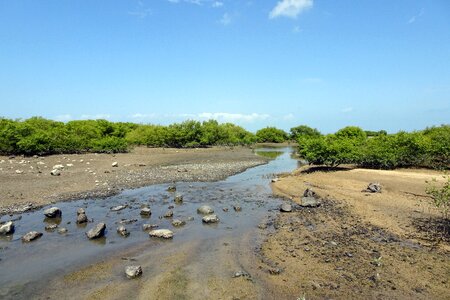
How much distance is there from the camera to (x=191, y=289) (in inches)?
418

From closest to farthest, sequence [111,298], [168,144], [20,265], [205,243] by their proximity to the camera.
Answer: [111,298]
[20,265]
[205,243]
[168,144]

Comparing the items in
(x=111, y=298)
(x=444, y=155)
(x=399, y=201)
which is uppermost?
(x=444, y=155)

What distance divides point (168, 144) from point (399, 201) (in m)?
66.8

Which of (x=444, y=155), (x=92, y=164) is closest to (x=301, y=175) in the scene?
(x=444, y=155)

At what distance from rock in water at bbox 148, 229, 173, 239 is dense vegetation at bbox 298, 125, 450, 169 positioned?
22.0m

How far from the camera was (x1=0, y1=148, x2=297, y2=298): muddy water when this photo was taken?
10.8 metres

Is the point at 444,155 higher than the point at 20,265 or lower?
higher

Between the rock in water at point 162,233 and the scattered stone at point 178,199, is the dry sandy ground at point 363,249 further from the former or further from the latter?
the scattered stone at point 178,199

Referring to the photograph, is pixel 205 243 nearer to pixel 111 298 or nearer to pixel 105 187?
pixel 111 298

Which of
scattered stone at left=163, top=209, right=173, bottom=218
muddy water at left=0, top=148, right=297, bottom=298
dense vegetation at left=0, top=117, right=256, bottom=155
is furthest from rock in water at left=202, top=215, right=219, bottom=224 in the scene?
dense vegetation at left=0, top=117, right=256, bottom=155

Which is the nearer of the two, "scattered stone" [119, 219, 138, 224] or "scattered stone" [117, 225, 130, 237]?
"scattered stone" [117, 225, 130, 237]

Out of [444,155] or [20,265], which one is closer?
[20,265]

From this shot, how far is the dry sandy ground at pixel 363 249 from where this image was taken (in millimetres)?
10344

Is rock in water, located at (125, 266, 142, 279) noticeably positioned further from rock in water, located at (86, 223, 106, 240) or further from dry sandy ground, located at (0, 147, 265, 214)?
dry sandy ground, located at (0, 147, 265, 214)
